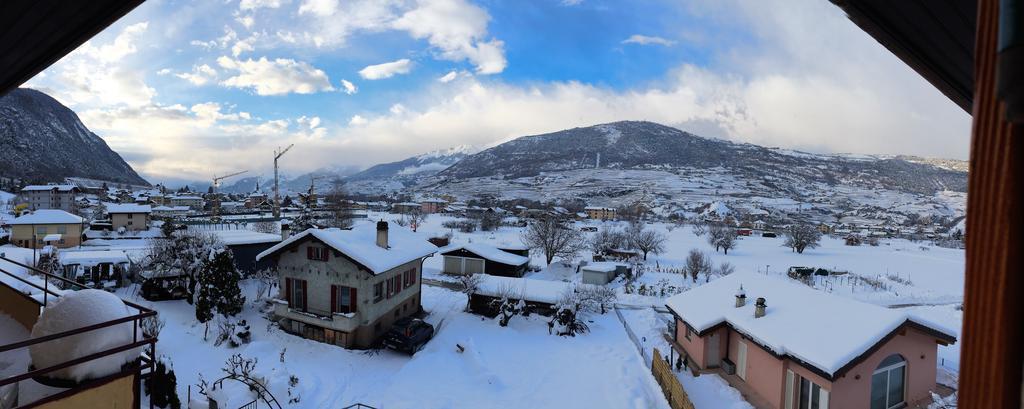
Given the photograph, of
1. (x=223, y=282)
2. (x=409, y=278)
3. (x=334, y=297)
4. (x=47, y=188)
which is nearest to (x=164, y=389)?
(x=334, y=297)

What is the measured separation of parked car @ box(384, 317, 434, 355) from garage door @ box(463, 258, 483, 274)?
1590 cm

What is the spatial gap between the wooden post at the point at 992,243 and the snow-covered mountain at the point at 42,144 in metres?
177

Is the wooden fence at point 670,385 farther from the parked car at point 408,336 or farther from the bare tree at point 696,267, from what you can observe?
the bare tree at point 696,267

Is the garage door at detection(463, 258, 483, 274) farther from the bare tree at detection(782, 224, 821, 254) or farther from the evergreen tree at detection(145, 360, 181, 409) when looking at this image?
the bare tree at detection(782, 224, 821, 254)

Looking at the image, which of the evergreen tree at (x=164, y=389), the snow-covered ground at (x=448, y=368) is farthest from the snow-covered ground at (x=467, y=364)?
the evergreen tree at (x=164, y=389)

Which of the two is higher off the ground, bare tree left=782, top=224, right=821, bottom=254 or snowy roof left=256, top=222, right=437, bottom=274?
snowy roof left=256, top=222, right=437, bottom=274

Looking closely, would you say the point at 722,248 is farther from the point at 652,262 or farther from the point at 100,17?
the point at 100,17

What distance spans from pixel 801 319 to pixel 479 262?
2520 cm

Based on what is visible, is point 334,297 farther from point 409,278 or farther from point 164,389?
point 164,389

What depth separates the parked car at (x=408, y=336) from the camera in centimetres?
1905

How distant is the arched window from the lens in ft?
43.8

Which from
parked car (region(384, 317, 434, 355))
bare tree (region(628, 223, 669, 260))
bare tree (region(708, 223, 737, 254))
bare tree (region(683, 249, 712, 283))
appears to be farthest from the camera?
bare tree (region(708, 223, 737, 254))

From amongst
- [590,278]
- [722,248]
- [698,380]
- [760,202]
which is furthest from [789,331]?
[760,202]

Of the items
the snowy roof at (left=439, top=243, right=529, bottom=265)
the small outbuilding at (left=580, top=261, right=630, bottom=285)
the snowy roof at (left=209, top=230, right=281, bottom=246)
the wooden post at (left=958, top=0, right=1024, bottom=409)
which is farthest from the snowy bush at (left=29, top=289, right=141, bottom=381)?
the small outbuilding at (left=580, top=261, right=630, bottom=285)
